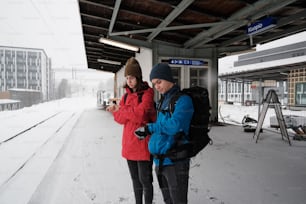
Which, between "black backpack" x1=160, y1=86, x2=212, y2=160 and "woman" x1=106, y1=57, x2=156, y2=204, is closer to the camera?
"black backpack" x1=160, y1=86, x2=212, y2=160

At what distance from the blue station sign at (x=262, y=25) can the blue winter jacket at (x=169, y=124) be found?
16.1ft

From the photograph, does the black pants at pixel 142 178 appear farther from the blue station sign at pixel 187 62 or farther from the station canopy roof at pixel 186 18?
the blue station sign at pixel 187 62

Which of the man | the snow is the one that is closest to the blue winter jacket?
the man

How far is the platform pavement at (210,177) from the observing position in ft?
8.09

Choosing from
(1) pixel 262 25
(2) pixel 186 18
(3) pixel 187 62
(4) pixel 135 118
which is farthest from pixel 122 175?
(3) pixel 187 62

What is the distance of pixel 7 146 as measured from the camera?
5.50m

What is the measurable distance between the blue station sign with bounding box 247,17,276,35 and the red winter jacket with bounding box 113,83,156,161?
488 centimetres

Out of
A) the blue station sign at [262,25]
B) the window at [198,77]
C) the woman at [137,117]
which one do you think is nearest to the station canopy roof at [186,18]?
the blue station sign at [262,25]

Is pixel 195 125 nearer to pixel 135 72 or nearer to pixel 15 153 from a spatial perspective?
pixel 135 72

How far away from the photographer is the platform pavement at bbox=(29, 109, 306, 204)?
247 cm

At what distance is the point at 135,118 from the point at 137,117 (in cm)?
2

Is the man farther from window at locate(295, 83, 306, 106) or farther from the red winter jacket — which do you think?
window at locate(295, 83, 306, 106)

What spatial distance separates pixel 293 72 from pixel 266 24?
57.6 ft

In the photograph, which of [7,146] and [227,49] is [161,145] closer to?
[7,146]
